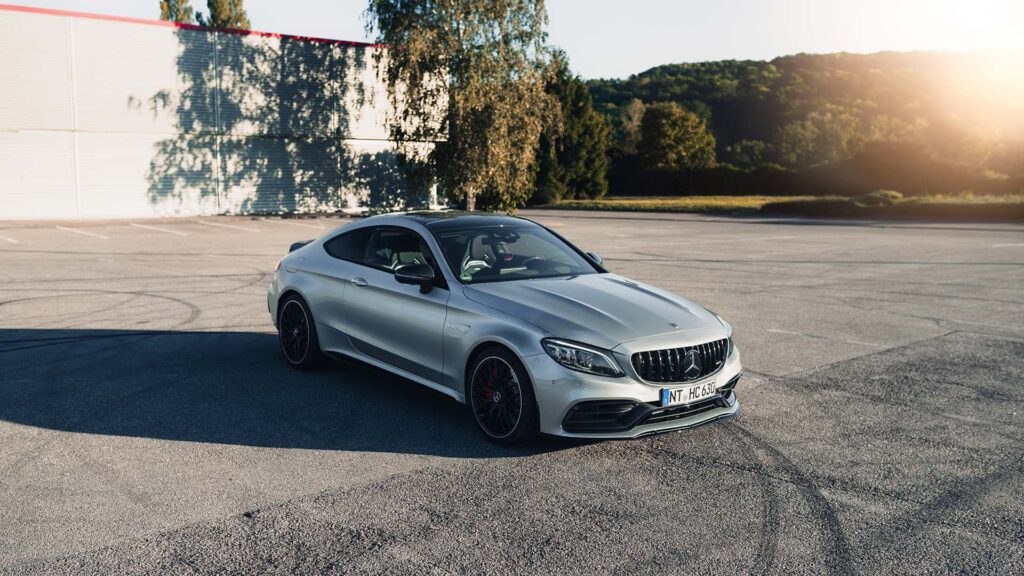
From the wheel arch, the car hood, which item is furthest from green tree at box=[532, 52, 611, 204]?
the wheel arch

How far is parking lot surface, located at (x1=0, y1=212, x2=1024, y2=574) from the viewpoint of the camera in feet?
13.8

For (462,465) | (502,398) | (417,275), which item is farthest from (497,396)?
(417,275)

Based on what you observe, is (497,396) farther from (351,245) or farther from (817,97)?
(817,97)

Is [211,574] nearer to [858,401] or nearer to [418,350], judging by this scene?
[418,350]

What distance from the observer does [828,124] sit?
95625mm

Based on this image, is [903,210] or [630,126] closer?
[903,210]

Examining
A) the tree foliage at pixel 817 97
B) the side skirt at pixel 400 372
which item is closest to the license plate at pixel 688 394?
the side skirt at pixel 400 372

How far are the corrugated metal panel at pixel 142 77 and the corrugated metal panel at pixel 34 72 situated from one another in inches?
18.8

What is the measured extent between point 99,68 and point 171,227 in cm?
769

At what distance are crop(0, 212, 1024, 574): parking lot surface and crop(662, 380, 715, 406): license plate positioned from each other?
0.35m

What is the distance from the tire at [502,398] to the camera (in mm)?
5625

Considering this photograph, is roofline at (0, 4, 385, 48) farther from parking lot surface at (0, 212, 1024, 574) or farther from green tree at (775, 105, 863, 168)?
green tree at (775, 105, 863, 168)

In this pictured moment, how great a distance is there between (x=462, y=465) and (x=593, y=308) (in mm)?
1382

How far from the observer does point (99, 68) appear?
31047mm
